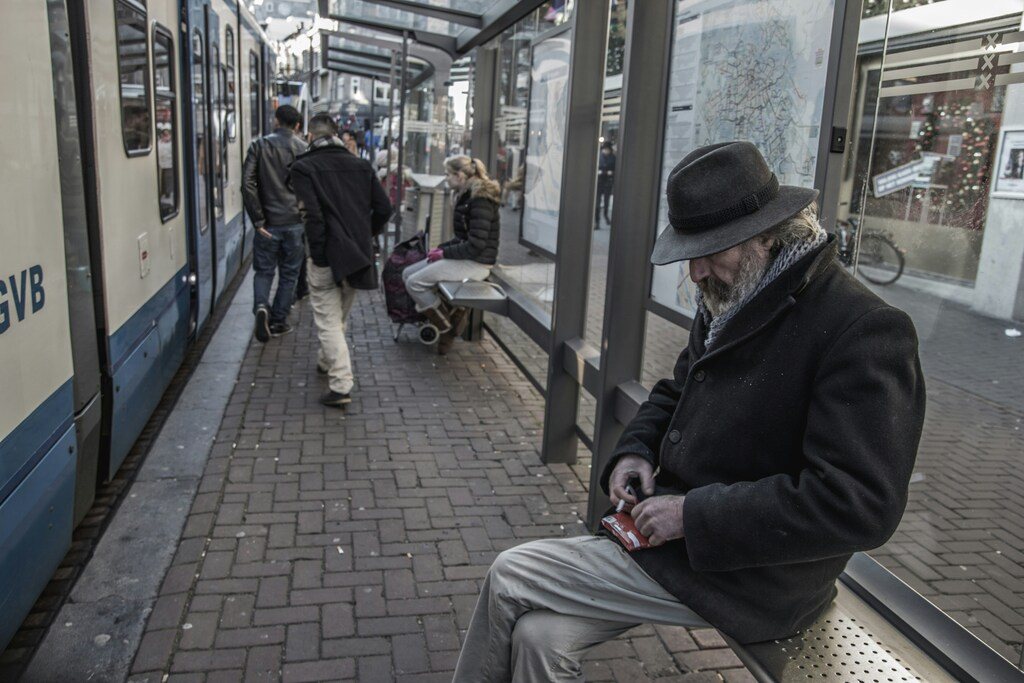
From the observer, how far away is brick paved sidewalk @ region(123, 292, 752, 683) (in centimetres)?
315

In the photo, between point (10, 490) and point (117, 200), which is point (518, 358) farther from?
point (10, 490)

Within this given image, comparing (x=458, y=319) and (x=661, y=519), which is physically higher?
(x=661, y=519)

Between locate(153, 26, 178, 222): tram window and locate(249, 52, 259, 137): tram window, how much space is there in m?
6.21

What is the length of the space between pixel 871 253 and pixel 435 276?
4.46 metres

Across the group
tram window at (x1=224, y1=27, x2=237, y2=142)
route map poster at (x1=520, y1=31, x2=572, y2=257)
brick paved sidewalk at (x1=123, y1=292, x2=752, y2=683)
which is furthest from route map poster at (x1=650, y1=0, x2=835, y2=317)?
tram window at (x1=224, y1=27, x2=237, y2=142)

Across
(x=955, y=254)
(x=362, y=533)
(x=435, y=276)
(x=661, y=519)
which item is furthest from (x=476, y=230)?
(x=661, y=519)

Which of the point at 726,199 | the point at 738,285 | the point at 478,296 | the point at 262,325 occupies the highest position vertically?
the point at 726,199

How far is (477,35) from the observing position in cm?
768

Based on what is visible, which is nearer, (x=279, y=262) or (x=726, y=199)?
(x=726, y=199)

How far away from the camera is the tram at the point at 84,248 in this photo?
9.07 ft

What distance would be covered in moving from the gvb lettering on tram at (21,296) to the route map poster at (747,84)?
2003mm

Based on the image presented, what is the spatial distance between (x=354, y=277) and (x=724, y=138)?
3.08 meters

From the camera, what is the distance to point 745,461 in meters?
2.11

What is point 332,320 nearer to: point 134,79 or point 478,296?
point 478,296
